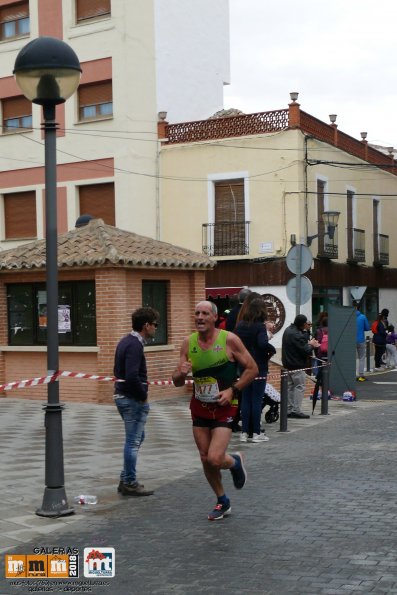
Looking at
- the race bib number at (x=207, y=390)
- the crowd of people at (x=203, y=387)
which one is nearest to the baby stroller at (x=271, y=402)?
the crowd of people at (x=203, y=387)

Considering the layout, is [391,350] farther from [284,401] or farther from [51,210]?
[51,210]

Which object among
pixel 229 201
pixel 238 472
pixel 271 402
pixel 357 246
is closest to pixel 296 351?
pixel 271 402

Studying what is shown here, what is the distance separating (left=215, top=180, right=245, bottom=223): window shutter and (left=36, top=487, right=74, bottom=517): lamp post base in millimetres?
21302

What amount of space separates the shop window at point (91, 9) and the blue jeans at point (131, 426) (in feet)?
76.6

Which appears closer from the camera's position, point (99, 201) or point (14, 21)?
point (99, 201)

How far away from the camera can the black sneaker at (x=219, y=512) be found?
24.0 feet

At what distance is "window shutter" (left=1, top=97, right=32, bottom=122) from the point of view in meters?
31.0

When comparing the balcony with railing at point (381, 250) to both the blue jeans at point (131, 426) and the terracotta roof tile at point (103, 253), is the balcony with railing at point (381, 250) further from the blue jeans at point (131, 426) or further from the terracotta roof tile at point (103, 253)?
the blue jeans at point (131, 426)

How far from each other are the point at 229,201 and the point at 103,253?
12755mm

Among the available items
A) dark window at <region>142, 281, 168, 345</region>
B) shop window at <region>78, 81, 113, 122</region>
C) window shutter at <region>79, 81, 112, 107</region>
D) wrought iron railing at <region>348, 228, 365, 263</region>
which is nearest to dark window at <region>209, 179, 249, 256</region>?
shop window at <region>78, 81, 113, 122</region>

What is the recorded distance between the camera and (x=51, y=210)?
314 inches

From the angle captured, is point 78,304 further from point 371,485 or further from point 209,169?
point 209,169

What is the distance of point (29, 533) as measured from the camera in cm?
712

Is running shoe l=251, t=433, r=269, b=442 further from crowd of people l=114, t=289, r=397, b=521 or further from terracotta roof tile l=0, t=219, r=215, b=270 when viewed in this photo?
terracotta roof tile l=0, t=219, r=215, b=270
